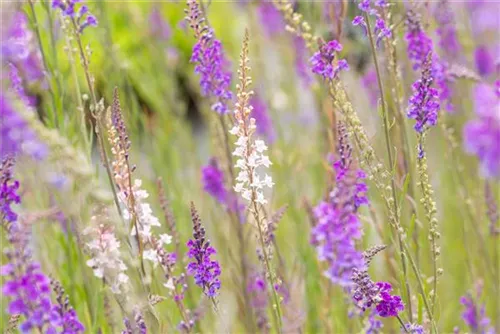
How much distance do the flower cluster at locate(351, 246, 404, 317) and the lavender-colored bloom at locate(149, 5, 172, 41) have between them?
2.77 metres

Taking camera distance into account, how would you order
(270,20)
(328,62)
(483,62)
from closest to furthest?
(328,62) < (483,62) < (270,20)

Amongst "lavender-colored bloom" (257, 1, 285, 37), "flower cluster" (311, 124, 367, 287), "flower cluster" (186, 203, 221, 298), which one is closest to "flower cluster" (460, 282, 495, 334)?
A: "flower cluster" (186, 203, 221, 298)

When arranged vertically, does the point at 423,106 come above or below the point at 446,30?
below

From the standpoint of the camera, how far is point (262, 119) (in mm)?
4422

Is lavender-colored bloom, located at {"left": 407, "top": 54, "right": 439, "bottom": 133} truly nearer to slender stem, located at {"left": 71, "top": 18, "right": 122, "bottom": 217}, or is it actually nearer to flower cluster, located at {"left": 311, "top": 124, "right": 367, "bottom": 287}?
flower cluster, located at {"left": 311, "top": 124, "right": 367, "bottom": 287}

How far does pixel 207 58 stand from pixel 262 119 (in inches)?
77.8

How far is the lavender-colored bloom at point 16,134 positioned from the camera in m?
1.68

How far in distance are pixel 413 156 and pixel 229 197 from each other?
0.76 meters

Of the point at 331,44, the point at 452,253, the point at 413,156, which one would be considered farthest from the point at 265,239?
the point at 452,253

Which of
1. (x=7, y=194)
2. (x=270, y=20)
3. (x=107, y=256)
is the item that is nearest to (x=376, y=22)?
(x=107, y=256)

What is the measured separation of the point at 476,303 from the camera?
3.03 metres

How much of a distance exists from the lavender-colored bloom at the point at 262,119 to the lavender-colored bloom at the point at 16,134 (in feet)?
8.85

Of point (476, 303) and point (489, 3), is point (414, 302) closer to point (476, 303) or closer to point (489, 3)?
point (476, 303)

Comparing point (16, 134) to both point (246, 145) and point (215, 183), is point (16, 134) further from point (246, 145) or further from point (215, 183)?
point (215, 183)
